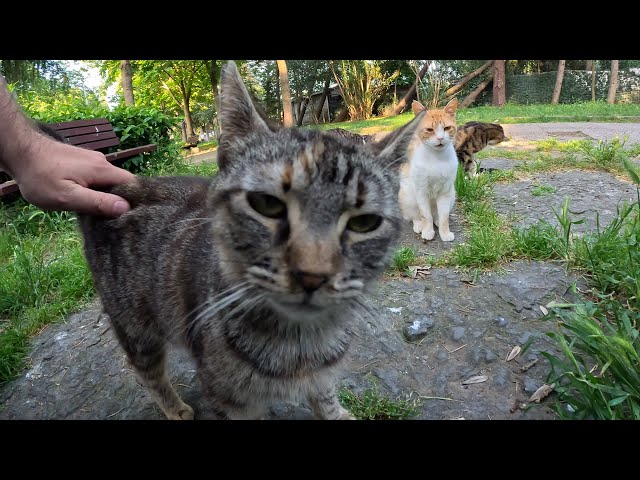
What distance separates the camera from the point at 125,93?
7469mm

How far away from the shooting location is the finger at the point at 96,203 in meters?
1.97

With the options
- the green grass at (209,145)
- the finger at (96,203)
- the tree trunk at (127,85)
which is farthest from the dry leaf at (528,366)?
the tree trunk at (127,85)

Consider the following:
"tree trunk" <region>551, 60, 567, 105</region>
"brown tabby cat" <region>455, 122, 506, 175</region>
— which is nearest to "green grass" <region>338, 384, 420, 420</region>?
"brown tabby cat" <region>455, 122, 506, 175</region>

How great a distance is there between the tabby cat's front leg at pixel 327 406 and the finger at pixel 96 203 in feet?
4.67

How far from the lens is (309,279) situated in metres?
1.29

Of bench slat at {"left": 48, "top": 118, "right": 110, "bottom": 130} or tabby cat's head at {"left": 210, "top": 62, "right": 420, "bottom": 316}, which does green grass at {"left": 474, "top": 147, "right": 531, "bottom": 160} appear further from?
bench slat at {"left": 48, "top": 118, "right": 110, "bottom": 130}

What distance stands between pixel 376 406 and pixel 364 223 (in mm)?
1193

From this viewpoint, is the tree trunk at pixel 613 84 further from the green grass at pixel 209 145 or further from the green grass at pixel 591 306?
the green grass at pixel 209 145

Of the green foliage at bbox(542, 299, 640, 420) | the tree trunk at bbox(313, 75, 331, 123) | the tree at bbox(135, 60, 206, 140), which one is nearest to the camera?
the green foliage at bbox(542, 299, 640, 420)

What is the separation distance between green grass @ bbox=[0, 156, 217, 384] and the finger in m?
1.37

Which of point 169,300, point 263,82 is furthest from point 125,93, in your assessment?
point 169,300

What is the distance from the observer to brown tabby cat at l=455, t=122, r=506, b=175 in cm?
561

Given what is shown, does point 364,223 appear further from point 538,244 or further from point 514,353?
point 538,244

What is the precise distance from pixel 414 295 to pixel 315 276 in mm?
2001
